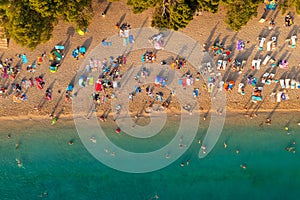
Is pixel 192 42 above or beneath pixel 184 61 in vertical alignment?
above

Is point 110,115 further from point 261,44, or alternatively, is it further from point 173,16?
point 261,44

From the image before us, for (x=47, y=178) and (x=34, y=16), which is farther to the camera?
(x=47, y=178)

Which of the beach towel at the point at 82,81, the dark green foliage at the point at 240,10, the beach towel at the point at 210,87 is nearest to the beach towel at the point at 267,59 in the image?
the dark green foliage at the point at 240,10

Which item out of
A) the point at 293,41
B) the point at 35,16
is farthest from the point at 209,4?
the point at 35,16

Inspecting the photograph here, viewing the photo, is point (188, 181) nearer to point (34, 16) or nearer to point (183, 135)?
point (183, 135)

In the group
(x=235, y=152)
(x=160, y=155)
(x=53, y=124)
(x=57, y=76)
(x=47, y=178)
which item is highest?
(x=235, y=152)

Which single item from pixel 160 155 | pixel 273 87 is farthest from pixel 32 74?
pixel 273 87

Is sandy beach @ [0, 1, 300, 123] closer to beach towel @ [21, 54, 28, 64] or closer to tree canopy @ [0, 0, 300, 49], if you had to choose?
beach towel @ [21, 54, 28, 64]
